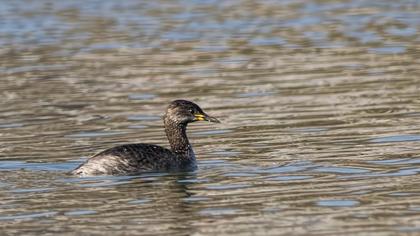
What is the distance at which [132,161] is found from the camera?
15.7 meters

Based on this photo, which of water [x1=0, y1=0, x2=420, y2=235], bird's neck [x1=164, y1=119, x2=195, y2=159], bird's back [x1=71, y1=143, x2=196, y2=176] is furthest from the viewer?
bird's neck [x1=164, y1=119, x2=195, y2=159]

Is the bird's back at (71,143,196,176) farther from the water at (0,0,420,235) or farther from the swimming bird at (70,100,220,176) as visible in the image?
the water at (0,0,420,235)

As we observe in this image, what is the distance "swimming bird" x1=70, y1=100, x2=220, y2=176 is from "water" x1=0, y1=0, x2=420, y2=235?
0.62 ft

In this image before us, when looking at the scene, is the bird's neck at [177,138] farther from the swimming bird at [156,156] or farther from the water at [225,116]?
the water at [225,116]

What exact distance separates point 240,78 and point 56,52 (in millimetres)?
6981

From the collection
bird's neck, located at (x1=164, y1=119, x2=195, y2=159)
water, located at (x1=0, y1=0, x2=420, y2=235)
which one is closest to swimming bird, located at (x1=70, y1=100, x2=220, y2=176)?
bird's neck, located at (x1=164, y1=119, x2=195, y2=159)

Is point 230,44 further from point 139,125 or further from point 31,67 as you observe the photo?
point 139,125

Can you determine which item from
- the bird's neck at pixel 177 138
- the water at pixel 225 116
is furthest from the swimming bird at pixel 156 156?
the water at pixel 225 116

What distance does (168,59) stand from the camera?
2798 cm

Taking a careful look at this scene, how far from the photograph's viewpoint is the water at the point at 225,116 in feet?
42.4

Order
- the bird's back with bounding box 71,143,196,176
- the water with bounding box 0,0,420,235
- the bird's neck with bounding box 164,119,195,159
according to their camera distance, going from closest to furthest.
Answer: the water with bounding box 0,0,420,235 → the bird's back with bounding box 71,143,196,176 → the bird's neck with bounding box 164,119,195,159

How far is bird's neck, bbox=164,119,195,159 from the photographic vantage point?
16.6m

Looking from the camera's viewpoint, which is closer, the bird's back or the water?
the water

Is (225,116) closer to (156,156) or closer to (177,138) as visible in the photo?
(177,138)
